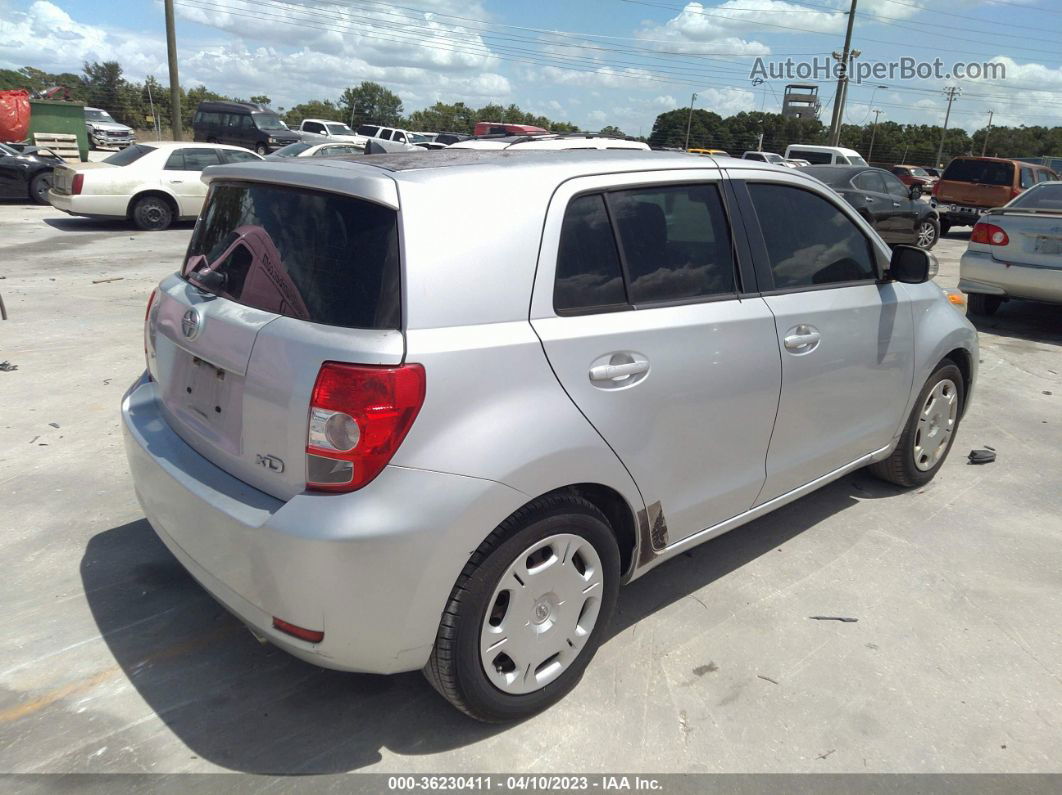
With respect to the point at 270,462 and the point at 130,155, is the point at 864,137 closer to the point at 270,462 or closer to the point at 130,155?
the point at 130,155

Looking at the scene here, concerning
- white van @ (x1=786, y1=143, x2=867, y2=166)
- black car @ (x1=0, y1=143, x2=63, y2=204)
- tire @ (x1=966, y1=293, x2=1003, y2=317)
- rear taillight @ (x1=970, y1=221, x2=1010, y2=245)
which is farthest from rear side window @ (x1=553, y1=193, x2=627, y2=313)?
white van @ (x1=786, y1=143, x2=867, y2=166)

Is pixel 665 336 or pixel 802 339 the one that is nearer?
pixel 665 336

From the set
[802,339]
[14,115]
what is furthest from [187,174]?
[14,115]

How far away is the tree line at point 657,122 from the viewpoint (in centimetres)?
5531

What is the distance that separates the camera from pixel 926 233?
16.3 m

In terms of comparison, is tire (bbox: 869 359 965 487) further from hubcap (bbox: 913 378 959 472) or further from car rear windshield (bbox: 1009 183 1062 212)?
car rear windshield (bbox: 1009 183 1062 212)

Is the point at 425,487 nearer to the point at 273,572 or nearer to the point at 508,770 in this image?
the point at 273,572

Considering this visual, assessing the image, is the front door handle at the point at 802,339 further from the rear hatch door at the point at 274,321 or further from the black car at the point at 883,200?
the black car at the point at 883,200

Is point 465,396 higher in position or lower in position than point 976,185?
lower

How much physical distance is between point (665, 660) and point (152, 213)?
14083 millimetres

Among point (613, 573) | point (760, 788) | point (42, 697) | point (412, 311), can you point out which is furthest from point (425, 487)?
point (42, 697)

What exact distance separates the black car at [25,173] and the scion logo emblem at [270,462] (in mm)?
17127

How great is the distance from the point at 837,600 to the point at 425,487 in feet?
7.22

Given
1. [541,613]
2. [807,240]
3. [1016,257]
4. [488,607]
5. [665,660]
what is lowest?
[665,660]
